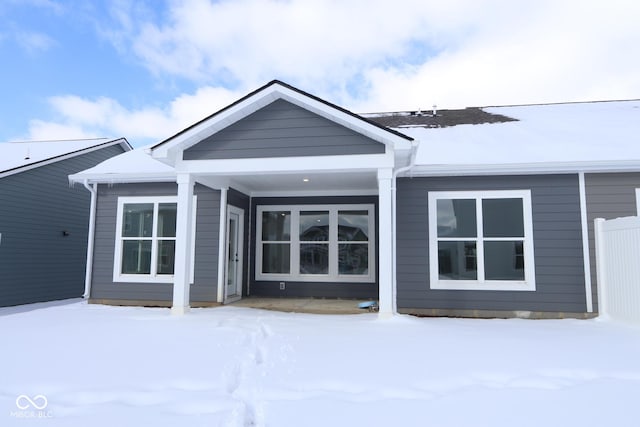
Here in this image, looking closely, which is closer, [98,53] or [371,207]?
[371,207]

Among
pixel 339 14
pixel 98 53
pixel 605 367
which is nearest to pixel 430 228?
pixel 605 367

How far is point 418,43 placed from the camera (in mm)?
16406

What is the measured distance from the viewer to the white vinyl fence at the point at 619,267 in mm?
5871

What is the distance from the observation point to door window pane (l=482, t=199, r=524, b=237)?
704 cm

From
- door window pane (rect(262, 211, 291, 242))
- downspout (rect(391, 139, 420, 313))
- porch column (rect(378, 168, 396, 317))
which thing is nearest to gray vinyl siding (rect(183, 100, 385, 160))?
porch column (rect(378, 168, 396, 317))

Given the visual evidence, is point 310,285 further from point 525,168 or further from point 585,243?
point 585,243

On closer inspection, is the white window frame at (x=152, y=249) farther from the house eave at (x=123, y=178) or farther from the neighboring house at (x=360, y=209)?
the house eave at (x=123, y=178)

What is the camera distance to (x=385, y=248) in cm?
613

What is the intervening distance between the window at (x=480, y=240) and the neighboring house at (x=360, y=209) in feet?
0.08

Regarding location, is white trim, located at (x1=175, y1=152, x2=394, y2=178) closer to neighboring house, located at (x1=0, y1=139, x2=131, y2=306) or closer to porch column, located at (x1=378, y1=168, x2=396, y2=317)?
porch column, located at (x1=378, y1=168, x2=396, y2=317)

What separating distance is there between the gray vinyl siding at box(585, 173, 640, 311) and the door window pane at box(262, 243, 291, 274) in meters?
5.95

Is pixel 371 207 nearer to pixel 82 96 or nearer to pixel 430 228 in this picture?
pixel 430 228

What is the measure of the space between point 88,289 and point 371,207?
20.6 ft

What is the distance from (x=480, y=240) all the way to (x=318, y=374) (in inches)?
178
